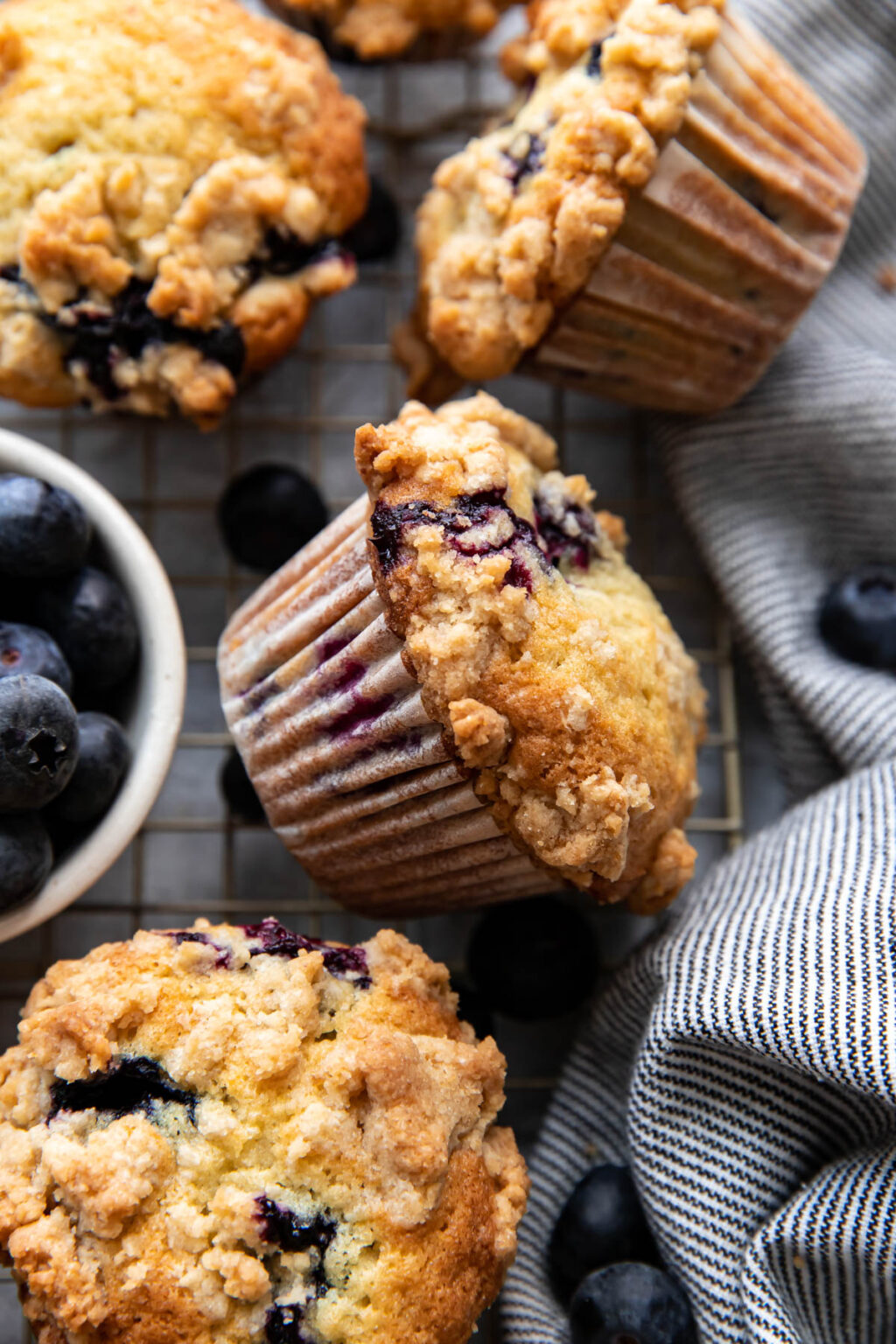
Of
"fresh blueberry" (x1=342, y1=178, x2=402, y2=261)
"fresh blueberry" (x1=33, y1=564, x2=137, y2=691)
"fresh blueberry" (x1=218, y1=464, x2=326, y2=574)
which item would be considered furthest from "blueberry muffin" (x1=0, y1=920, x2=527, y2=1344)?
"fresh blueberry" (x1=342, y1=178, x2=402, y2=261)

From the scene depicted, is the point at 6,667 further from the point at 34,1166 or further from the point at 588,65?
the point at 588,65

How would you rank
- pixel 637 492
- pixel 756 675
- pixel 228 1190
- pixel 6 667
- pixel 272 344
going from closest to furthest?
pixel 228 1190
pixel 6 667
pixel 272 344
pixel 756 675
pixel 637 492

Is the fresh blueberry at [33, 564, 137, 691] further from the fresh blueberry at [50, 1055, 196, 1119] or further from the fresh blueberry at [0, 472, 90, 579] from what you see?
the fresh blueberry at [50, 1055, 196, 1119]

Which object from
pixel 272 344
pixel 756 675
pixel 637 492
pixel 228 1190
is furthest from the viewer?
pixel 637 492

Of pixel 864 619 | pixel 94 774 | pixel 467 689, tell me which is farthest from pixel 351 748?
pixel 864 619

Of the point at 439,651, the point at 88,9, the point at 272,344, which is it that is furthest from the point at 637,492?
the point at 88,9

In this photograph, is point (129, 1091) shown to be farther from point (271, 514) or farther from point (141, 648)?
point (271, 514)

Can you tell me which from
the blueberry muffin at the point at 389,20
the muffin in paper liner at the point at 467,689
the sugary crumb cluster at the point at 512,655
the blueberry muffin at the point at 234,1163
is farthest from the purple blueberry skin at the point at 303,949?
the blueberry muffin at the point at 389,20
